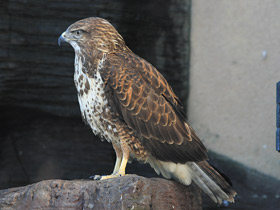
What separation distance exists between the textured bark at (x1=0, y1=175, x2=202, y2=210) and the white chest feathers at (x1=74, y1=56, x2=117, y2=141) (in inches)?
23.5

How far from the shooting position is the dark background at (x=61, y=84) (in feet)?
21.2

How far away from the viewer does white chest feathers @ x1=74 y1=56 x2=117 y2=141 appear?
5105mm

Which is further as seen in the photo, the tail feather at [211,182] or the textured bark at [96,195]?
the tail feather at [211,182]

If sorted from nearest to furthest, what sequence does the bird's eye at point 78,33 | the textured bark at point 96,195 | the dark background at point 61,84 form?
1. the textured bark at point 96,195
2. the bird's eye at point 78,33
3. the dark background at point 61,84

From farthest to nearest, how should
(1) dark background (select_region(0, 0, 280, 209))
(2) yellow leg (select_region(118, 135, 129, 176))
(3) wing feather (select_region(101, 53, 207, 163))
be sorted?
(1) dark background (select_region(0, 0, 280, 209))
(2) yellow leg (select_region(118, 135, 129, 176))
(3) wing feather (select_region(101, 53, 207, 163))

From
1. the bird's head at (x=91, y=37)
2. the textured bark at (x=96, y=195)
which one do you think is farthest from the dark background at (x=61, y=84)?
the textured bark at (x=96, y=195)

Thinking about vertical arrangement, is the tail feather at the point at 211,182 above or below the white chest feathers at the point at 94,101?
below

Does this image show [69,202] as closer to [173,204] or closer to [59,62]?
[173,204]

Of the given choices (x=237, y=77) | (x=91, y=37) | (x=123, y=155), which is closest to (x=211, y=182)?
(x=123, y=155)

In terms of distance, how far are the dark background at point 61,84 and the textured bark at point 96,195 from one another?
72.1 inches

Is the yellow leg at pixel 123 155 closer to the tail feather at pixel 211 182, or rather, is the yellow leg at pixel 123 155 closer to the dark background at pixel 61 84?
the tail feather at pixel 211 182

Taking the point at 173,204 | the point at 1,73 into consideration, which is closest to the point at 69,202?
the point at 173,204

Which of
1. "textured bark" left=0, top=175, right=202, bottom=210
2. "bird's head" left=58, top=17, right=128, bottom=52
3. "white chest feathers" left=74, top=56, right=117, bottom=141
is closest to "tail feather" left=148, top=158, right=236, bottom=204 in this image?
"textured bark" left=0, top=175, right=202, bottom=210

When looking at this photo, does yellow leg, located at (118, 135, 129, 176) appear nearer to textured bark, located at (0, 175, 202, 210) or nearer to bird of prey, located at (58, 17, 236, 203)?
bird of prey, located at (58, 17, 236, 203)
